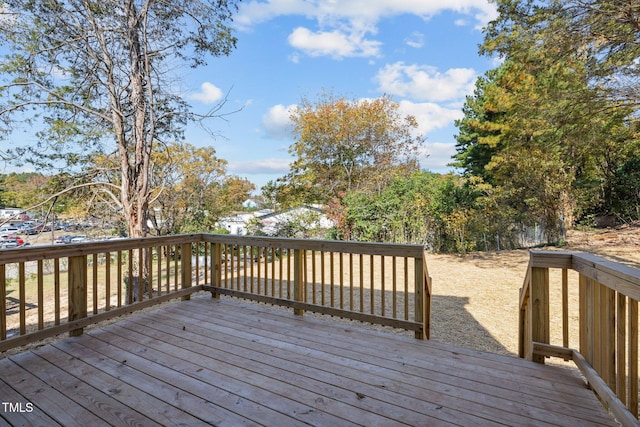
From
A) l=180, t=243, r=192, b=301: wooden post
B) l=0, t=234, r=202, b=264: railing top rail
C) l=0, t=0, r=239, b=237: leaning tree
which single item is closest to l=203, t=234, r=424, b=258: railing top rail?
l=180, t=243, r=192, b=301: wooden post

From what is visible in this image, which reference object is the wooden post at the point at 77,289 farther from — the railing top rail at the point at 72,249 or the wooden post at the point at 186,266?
the wooden post at the point at 186,266

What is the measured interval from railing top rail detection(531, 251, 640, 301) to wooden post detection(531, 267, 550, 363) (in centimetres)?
8

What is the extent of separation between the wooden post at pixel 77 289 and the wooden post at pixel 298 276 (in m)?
2.05

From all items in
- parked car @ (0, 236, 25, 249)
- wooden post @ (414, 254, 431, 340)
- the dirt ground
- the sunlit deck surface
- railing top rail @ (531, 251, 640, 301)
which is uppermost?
railing top rail @ (531, 251, 640, 301)

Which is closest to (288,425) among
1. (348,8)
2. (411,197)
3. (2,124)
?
(2,124)

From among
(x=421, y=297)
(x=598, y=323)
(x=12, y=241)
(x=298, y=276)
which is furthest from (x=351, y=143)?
(x=598, y=323)

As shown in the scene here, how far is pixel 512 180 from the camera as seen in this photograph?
10039mm

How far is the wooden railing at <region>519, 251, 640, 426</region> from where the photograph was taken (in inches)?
58.6

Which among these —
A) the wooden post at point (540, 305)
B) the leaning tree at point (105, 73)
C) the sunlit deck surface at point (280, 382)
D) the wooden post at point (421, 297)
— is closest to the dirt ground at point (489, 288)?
the wooden post at point (421, 297)

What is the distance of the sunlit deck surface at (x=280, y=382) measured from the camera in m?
1.78

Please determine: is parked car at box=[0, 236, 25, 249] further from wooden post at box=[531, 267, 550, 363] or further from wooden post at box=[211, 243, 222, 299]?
wooden post at box=[531, 267, 550, 363]

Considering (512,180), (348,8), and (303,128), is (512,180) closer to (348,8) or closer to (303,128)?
(348,8)

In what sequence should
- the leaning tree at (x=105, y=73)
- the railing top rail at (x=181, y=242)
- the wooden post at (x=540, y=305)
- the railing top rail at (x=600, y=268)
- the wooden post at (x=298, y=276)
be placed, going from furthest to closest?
the leaning tree at (x=105, y=73) < the wooden post at (x=298, y=276) < the railing top rail at (x=181, y=242) < the wooden post at (x=540, y=305) < the railing top rail at (x=600, y=268)

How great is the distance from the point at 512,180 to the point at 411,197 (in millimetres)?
3419
